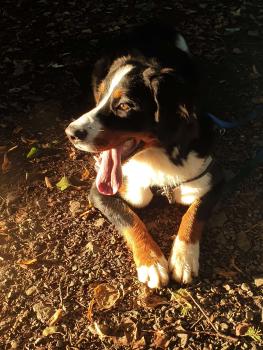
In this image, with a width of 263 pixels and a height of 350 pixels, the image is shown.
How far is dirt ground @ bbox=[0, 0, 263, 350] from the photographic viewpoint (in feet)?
10.3

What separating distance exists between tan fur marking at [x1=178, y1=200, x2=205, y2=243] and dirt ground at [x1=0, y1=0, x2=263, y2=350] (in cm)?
19

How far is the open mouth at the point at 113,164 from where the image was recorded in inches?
128

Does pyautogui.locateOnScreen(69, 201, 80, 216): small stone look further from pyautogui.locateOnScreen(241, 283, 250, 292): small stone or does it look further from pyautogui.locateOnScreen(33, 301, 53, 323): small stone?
pyautogui.locateOnScreen(241, 283, 250, 292): small stone

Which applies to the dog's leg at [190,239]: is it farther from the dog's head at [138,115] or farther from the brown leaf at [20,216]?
the brown leaf at [20,216]

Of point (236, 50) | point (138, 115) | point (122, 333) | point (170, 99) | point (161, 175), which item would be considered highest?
point (170, 99)

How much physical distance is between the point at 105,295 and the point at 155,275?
0.38 meters

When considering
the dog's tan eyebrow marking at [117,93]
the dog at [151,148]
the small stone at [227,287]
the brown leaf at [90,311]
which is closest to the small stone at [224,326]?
the small stone at [227,287]

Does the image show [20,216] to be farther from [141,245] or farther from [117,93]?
[117,93]

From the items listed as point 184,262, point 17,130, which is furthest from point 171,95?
point 17,130

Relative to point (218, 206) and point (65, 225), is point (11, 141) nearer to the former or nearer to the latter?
point (65, 225)

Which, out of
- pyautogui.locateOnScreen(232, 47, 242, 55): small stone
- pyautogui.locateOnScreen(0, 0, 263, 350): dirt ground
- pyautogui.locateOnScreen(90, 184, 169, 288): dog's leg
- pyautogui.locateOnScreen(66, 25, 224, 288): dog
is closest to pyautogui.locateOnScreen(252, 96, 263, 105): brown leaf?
pyautogui.locateOnScreen(0, 0, 263, 350): dirt ground

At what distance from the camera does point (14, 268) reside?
3.50 m

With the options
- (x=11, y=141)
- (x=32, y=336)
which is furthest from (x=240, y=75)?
(x=32, y=336)

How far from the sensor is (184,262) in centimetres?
333
